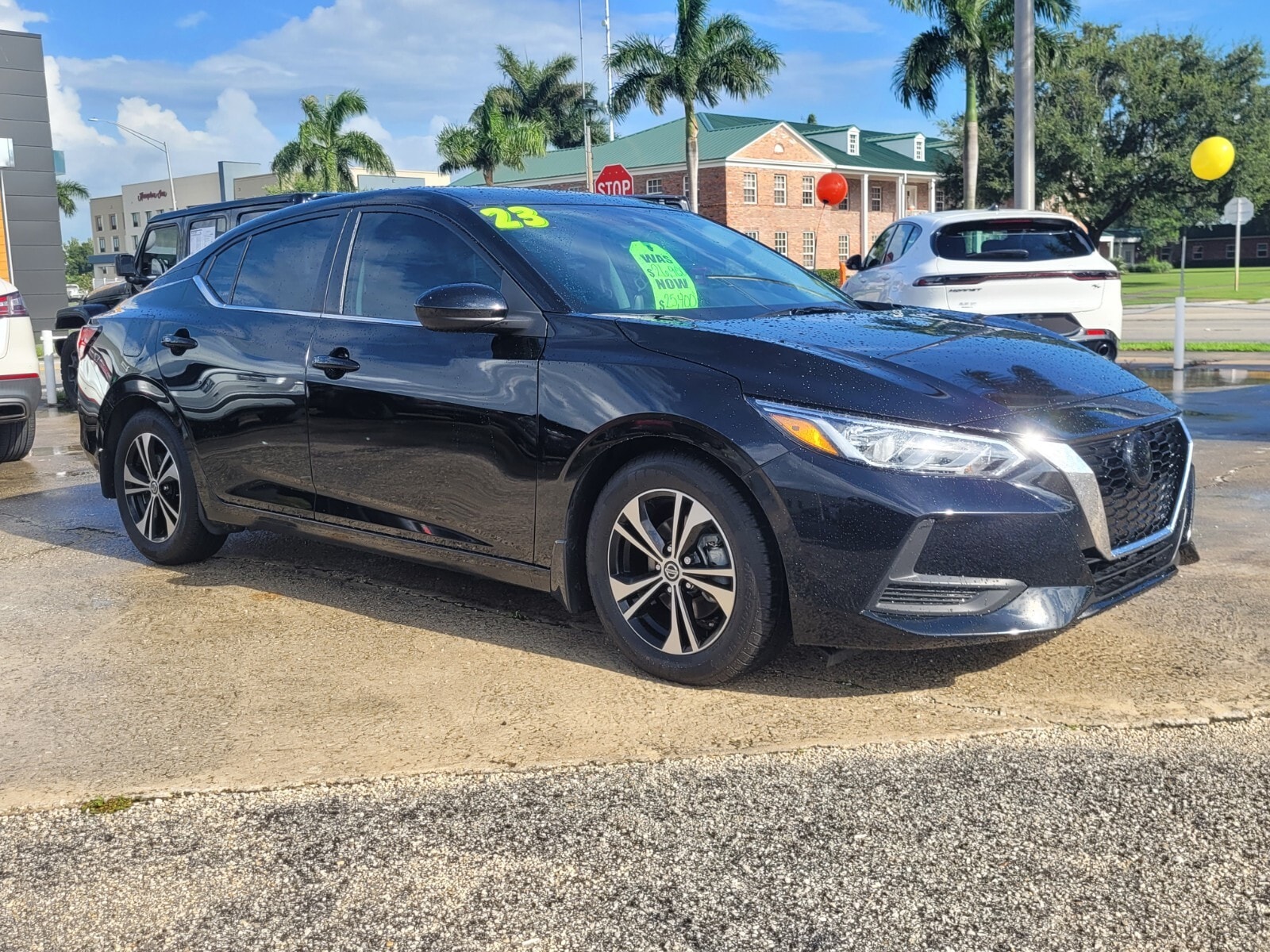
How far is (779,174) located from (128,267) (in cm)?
4986

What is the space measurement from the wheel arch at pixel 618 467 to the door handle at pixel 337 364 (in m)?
1.14

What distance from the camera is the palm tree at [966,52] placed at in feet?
114

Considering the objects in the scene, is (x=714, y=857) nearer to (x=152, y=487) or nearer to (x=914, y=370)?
(x=914, y=370)

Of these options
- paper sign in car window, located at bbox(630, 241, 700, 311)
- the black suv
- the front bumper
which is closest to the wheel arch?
the front bumper

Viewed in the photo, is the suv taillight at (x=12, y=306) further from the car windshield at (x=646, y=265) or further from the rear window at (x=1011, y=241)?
the rear window at (x=1011, y=241)

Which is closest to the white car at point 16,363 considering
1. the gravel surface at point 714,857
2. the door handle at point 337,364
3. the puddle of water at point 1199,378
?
the door handle at point 337,364

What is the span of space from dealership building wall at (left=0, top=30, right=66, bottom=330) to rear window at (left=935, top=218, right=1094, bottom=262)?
25805 mm

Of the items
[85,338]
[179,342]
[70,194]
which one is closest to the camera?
[179,342]

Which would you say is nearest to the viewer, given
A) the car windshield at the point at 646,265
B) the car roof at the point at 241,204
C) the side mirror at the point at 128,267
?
the car windshield at the point at 646,265

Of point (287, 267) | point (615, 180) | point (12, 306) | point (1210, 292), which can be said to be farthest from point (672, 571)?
point (1210, 292)

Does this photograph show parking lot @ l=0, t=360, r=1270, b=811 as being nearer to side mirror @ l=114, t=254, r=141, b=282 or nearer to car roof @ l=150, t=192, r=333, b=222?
car roof @ l=150, t=192, r=333, b=222

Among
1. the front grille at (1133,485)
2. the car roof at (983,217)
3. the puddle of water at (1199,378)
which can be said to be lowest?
the puddle of water at (1199,378)

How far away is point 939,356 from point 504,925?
2234 mm

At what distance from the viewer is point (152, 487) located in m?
5.75
